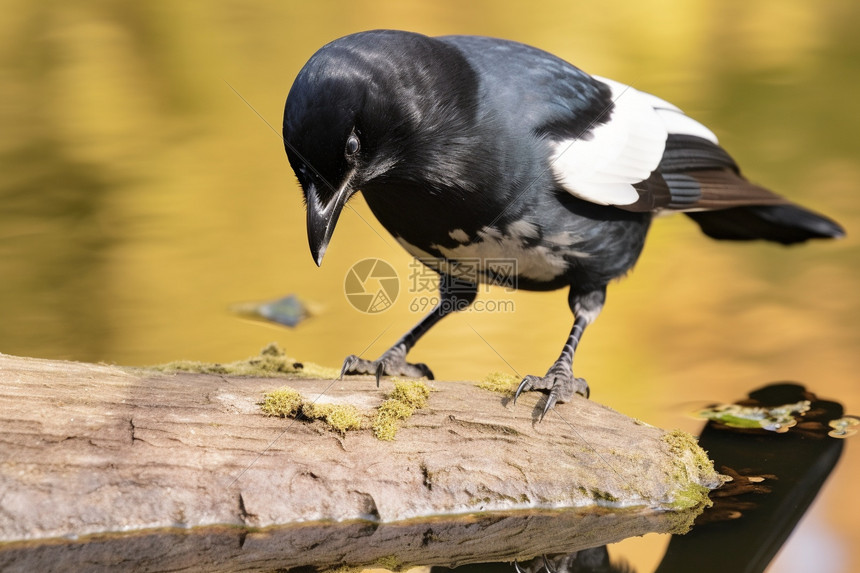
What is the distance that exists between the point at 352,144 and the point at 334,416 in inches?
35.0

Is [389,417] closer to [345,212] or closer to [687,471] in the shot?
[687,471]

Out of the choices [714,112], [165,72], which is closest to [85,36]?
[165,72]

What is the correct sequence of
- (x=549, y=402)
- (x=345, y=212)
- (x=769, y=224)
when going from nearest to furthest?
1. (x=549, y=402)
2. (x=769, y=224)
3. (x=345, y=212)

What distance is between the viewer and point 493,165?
3.54 meters

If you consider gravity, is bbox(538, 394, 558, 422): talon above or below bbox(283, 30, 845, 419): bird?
below

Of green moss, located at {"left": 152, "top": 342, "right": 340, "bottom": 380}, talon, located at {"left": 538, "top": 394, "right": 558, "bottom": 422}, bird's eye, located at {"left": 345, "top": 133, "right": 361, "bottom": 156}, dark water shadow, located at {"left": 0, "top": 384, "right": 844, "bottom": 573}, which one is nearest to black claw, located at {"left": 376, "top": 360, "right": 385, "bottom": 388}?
green moss, located at {"left": 152, "top": 342, "right": 340, "bottom": 380}

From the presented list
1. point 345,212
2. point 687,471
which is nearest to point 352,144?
point 687,471

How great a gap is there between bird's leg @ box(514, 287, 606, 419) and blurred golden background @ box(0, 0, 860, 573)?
371mm

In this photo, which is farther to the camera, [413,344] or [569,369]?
[413,344]

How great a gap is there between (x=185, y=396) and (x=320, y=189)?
2.65 ft

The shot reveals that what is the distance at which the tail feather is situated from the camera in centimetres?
463

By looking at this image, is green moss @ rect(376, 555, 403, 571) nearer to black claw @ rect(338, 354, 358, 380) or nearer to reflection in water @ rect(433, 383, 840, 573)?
reflection in water @ rect(433, 383, 840, 573)

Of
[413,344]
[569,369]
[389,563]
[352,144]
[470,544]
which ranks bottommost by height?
[389,563]

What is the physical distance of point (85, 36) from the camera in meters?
8.97
